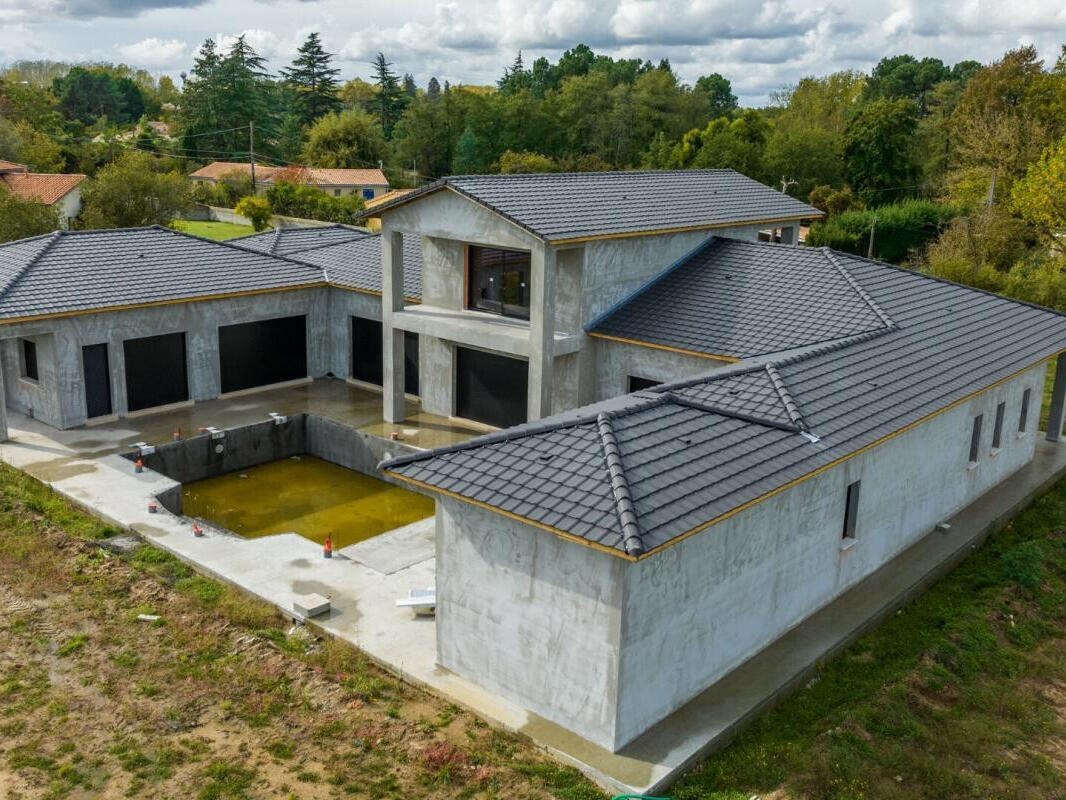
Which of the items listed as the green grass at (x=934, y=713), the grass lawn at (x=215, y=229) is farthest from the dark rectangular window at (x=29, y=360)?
the grass lawn at (x=215, y=229)

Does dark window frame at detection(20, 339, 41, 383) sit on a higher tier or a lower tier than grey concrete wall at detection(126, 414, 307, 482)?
higher

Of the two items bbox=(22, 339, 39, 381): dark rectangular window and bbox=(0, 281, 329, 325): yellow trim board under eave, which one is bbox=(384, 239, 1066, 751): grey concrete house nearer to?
bbox=(0, 281, 329, 325): yellow trim board under eave

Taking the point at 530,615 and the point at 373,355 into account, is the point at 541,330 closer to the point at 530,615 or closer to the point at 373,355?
the point at 373,355

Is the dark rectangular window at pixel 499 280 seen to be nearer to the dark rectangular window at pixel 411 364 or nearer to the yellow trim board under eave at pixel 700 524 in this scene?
the dark rectangular window at pixel 411 364

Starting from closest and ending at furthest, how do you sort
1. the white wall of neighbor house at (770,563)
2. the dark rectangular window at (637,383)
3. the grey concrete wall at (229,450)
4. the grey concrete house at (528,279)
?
the white wall of neighbor house at (770,563) < the grey concrete house at (528,279) < the dark rectangular window at (637,383) < the grey concrete wall at (229,450)

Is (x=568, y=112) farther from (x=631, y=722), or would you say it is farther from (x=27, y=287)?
(x=631, y=722)

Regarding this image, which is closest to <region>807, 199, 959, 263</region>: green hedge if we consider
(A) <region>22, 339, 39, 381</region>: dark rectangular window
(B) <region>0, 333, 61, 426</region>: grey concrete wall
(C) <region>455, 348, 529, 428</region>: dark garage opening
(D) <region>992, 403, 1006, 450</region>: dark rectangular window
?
(D) <region>992, 403, 1006, 450</region>: dark rectangular window

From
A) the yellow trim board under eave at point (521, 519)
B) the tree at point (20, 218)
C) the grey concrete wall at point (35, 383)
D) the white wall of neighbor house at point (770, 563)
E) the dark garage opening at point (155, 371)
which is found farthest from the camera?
the tree at point (20, 218)

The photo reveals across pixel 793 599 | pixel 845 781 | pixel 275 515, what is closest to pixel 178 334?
pixel 275 515
